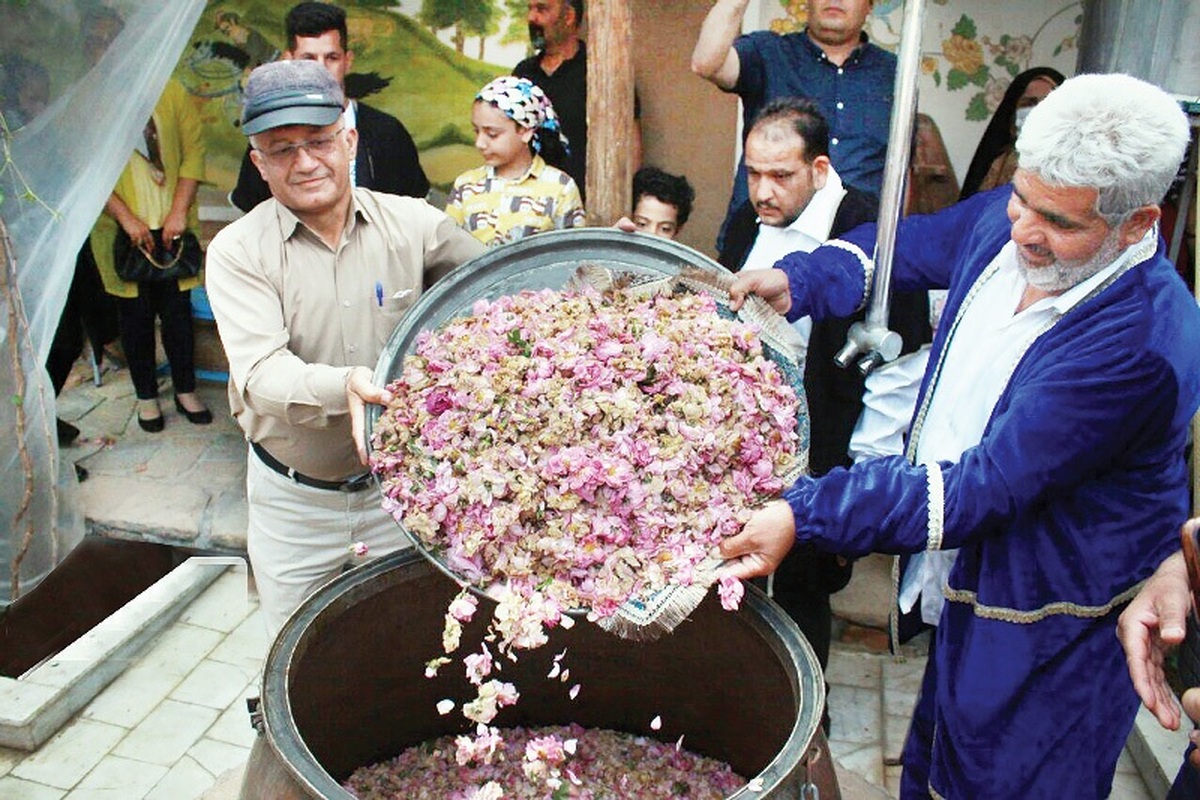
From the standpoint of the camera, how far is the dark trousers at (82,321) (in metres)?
4.78

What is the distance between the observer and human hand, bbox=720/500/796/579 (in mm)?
2006

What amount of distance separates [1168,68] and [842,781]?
2.49 metres

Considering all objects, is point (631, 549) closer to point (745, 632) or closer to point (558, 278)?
point (745, 632)

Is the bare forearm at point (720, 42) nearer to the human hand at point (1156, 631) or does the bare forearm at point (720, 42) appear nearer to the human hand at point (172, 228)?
the human hand at point (1156, 631)

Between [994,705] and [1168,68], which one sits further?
[1168,68]

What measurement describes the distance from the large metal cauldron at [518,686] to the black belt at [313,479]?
1.80 feet

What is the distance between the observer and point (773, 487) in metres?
2.10

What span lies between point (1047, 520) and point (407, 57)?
4.33 m

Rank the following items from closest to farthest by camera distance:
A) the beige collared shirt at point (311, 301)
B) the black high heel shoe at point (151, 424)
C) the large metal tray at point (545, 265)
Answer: the large metal tray at point (545, 265) → the beige collared shirt at point (311, 301) → the black high heel shoe at point (151, 424)

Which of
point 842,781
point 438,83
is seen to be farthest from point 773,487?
point 438,83

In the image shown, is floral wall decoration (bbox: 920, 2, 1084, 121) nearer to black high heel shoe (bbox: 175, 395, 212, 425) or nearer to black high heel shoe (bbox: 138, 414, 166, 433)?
black high heel shoe (bbox: 175, 395, 212, 425)

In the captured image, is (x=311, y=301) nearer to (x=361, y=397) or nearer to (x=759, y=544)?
(x=361, y=397)

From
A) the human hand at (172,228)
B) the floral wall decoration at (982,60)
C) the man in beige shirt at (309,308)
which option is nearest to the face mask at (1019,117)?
the floral wall decoration at (982,60)

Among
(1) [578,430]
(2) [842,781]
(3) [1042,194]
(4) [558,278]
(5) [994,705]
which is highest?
(3) [1042,194]
